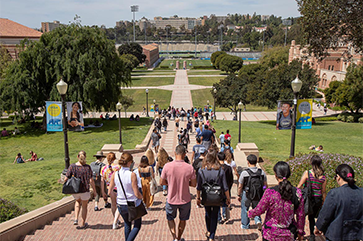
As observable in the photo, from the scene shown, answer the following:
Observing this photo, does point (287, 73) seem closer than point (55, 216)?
No

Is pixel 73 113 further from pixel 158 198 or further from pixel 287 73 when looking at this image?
pixel 287 73

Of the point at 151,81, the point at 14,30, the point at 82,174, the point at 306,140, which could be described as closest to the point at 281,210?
the point at 82,174

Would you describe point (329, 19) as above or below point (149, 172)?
above

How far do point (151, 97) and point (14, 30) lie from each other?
27.1 metres

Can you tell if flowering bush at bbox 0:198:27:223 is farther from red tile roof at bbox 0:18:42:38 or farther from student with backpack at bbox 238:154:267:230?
red tile roof at bbox 0:18:42:38

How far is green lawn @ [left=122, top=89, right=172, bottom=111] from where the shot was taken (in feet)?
157

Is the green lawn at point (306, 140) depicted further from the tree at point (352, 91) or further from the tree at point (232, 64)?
the tree at point (232, 64)

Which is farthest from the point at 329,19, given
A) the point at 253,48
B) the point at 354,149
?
the point at 253,48

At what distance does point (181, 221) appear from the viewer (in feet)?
19.3

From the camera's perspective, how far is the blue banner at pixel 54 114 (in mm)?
12945

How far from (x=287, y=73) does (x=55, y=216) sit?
29434 millimetres

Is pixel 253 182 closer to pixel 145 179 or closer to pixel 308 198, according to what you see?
pixel 308 198

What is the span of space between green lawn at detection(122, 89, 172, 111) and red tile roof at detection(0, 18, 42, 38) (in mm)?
19619

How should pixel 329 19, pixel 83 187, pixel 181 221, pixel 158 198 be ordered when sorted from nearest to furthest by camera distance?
pixel 181 221
pixel 83 187
pixel 158 198
pixel 329 19
